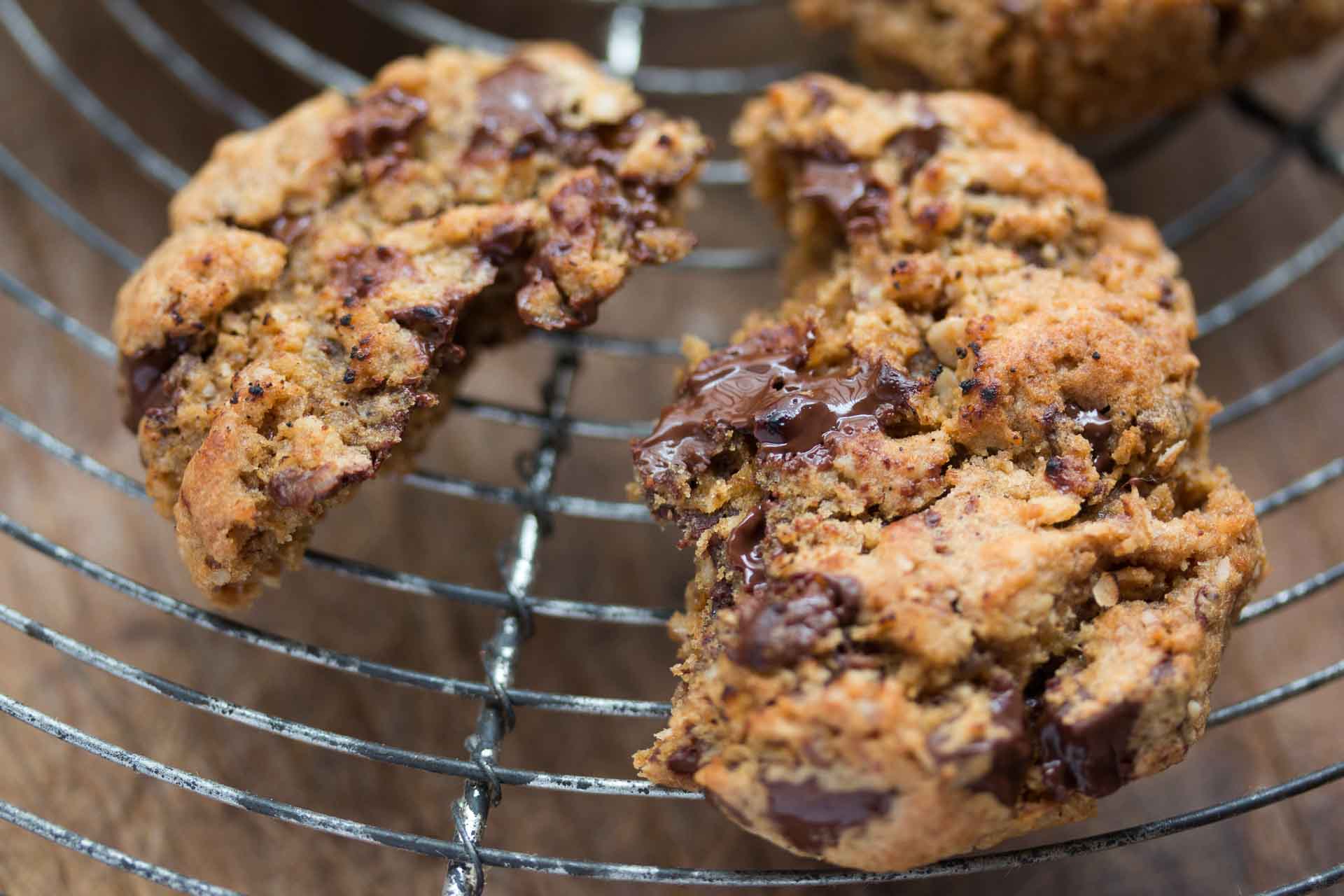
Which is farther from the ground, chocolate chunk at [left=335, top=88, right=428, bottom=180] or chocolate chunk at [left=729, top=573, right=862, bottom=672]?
chocolate chunk at [left=335, top=88, right=428, bottom=180]

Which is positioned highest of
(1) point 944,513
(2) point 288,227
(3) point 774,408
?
(2) point 288,227

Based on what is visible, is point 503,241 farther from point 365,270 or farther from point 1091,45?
point 1091,45

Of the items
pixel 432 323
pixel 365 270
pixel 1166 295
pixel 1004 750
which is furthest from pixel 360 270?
pixel 1166 295

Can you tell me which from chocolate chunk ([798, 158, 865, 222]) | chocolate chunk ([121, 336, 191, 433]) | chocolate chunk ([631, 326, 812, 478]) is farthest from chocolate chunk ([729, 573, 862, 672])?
chocolate chunk ([121, 336, 191, 433])

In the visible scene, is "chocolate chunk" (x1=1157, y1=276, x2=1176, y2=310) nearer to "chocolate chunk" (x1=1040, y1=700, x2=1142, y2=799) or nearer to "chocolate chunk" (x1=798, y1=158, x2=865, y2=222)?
"chocolate chunk" (x1=798, y1=158, x2=865, y2=222)

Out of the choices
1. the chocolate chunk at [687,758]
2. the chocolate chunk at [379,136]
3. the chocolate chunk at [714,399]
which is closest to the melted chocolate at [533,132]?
the chocolate chunk at [379,136]

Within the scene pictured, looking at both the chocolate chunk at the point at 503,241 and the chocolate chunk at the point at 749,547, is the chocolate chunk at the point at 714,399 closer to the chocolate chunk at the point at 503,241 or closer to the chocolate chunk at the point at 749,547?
the chocolate chunk at the point at 749,547
